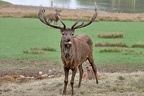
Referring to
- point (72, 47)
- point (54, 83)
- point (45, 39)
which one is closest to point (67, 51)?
point (72, 47)

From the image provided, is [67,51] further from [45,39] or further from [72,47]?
[45,39]

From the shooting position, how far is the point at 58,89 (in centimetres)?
1162

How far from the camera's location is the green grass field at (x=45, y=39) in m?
19.6

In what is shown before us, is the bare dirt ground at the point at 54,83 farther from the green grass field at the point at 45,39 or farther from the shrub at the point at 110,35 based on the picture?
the shrub at the point at 110,35

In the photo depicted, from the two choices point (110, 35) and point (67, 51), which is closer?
point (67, 51)

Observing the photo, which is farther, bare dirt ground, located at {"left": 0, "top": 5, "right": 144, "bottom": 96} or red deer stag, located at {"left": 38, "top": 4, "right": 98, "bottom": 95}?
bare dirt ground, located at {"left": 0, "top": 5, "right": 144, "bottom": 96}

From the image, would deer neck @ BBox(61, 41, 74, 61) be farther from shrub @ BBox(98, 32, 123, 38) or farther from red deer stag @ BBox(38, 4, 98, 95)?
shrub @ BBox(98, 32, 123, 38)

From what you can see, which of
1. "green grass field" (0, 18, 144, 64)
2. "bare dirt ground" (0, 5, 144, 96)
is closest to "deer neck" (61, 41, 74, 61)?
"bare dirt ground" (0, 5, 144, 96)

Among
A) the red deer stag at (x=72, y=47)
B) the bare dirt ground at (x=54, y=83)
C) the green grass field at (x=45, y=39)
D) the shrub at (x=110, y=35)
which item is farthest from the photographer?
the shrub at (x=110, y=35)

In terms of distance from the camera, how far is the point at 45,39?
1009 inches

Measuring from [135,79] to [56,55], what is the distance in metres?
7.69

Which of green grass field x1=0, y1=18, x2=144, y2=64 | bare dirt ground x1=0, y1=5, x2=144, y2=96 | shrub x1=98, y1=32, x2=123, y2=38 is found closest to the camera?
bare dirt ground x1=0, y1=5, x2=144, y2=96

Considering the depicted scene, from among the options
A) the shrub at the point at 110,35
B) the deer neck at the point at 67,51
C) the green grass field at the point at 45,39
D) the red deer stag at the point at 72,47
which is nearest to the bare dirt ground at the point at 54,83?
the red deer stag at the point at 72,47

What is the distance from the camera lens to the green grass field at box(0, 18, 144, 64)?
1957 cm
